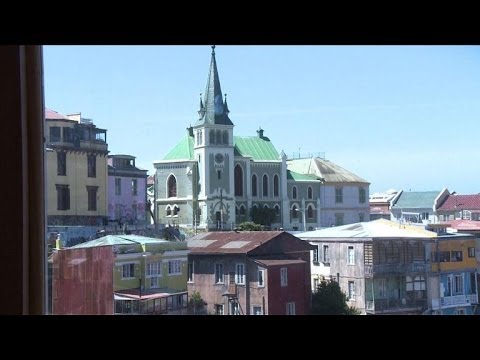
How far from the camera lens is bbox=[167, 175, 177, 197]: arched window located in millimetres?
10406

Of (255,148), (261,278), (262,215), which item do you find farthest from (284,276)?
(255,148)

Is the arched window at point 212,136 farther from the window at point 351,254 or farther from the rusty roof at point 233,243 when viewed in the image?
the window at point 351,254

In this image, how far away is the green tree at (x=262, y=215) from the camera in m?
10.7

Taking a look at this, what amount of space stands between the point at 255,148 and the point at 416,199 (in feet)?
12.3

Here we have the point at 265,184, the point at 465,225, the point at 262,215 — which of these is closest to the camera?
Result: the point at 465,225

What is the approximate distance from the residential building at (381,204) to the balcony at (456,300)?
3314 millimetres

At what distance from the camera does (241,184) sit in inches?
456

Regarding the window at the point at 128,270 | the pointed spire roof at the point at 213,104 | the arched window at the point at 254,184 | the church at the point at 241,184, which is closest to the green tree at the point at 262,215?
the church at the point at 241,184

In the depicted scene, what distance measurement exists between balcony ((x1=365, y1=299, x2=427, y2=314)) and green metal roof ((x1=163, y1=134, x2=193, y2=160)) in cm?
560

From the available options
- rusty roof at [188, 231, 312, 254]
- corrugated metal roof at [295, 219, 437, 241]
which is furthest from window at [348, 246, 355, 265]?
rusty roof at [188, 231, 312, 254]

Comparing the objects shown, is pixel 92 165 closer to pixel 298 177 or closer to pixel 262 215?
pixel 262 215
